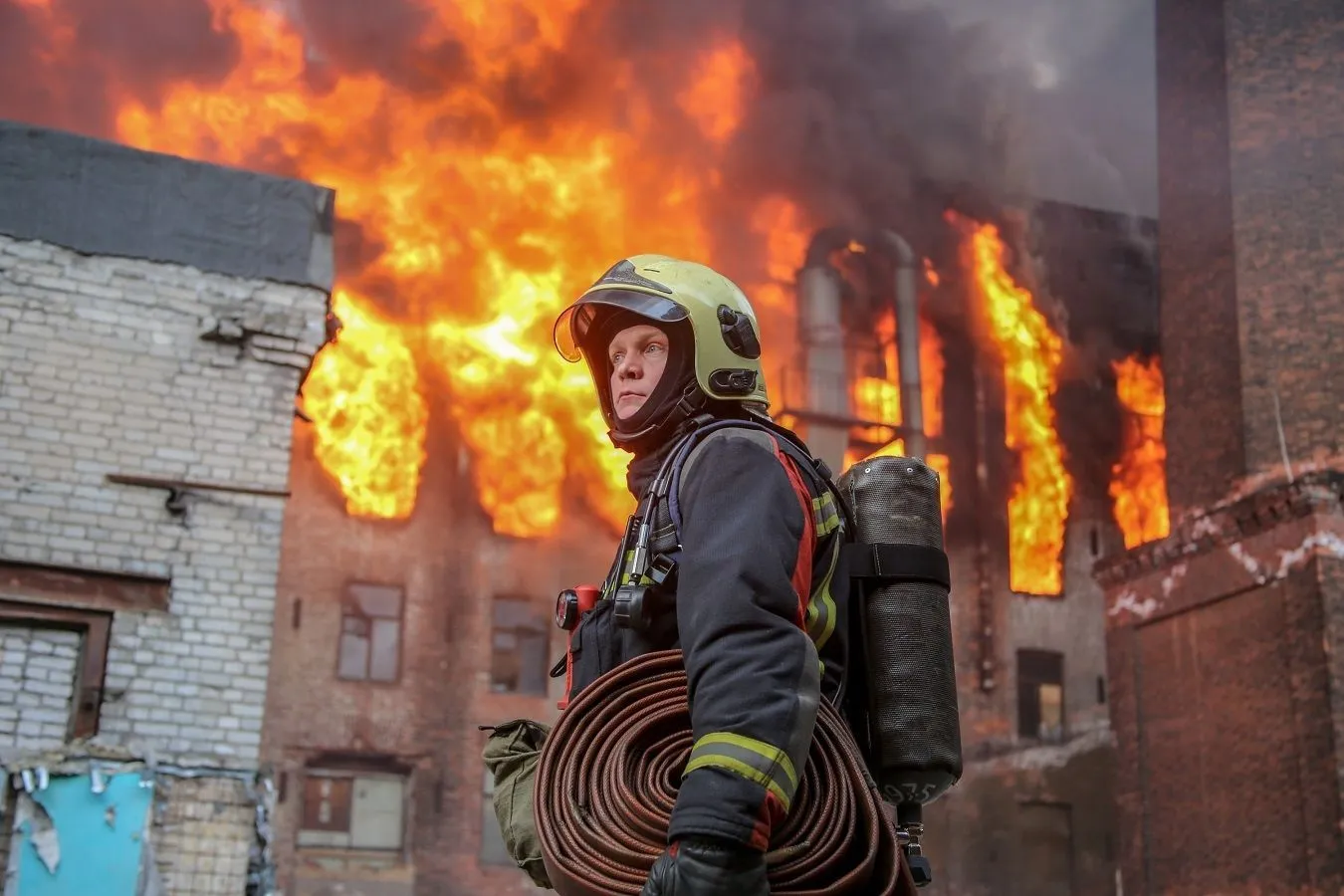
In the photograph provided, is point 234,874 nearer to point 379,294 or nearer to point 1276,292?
point 1276,292

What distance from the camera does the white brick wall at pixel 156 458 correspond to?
10680 millimetres

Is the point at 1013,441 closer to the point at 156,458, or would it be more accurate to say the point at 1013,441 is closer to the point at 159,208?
the point at 159,208

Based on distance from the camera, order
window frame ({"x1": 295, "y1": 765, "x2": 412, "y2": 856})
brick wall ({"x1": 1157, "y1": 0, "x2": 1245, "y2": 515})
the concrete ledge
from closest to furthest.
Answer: the concrete ledge → brick wall ({"x1": 1157, "y1": 0, "x2": 1245, "y2": 515}) → window frame ({"x1": 295, "y1": 765, "x2": 412, "y2": 856})

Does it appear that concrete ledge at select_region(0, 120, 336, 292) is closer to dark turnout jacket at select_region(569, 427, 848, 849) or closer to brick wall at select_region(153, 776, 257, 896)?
brick wall at select_region(153, 776, 257, 896)

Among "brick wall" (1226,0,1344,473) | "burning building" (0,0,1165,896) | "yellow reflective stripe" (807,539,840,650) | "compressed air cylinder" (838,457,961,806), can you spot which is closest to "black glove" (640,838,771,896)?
"yellow reflective stripe" (807,539,840,650)

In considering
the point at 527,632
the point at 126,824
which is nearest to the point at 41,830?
the point at 126,824

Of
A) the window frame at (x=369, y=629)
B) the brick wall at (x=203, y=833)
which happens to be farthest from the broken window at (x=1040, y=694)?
the brick wall at (x=203, y=833)

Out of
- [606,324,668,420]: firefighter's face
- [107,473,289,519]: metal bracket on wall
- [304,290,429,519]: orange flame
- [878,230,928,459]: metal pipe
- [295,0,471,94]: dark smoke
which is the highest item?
[295,0,471,94]: dark smoke

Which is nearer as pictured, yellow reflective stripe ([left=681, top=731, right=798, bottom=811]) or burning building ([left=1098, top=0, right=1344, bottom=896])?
yellow reflective stripe ([left=681, top=731, right=798, bottom=811])

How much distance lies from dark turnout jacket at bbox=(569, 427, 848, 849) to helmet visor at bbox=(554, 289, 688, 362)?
41 cm

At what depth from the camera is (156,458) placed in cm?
1112

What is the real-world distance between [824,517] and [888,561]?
287 mm

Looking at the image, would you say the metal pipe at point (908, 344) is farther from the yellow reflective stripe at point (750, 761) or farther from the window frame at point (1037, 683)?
the yellow reflective stripe at point (750, 761)

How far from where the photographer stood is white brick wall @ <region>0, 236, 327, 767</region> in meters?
10.7
